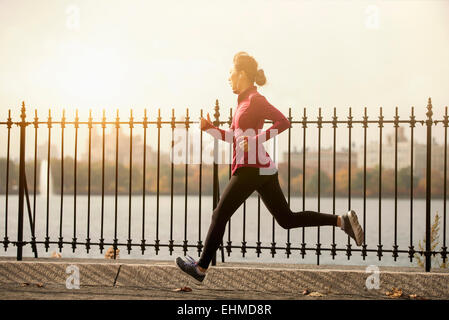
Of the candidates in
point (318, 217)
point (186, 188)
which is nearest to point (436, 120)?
point (318, 217)

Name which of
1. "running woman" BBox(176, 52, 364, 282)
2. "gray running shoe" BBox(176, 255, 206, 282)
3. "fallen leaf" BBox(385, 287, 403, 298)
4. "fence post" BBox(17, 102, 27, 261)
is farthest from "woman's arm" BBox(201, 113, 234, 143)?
"fence post" BBox(17, 102, 27, 261)

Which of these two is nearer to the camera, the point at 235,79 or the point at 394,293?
the point at 235,79

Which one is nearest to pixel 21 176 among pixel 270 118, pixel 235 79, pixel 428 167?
pixel 235 79

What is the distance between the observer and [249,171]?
4.58m

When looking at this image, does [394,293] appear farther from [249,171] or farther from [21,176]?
[21,176]

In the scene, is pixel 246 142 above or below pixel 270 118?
below

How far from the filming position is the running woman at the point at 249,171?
15.1ft

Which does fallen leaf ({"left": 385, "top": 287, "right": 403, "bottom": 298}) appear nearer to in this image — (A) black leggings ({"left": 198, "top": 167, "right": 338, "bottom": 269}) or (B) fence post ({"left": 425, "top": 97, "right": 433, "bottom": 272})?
Answer: (B) fence post ({"left": 425, "top": 97, "right": 433, "bottom": 272})

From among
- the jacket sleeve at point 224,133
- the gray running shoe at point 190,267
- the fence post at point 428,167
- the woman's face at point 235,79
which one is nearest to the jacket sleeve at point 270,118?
the woman's face at point 235,79

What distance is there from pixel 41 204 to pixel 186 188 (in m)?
119

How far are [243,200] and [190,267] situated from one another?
755 millimetres

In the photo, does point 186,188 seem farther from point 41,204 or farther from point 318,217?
point 41,204

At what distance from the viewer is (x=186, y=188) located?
618 cm

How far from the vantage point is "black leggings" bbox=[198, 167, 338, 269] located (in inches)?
181
